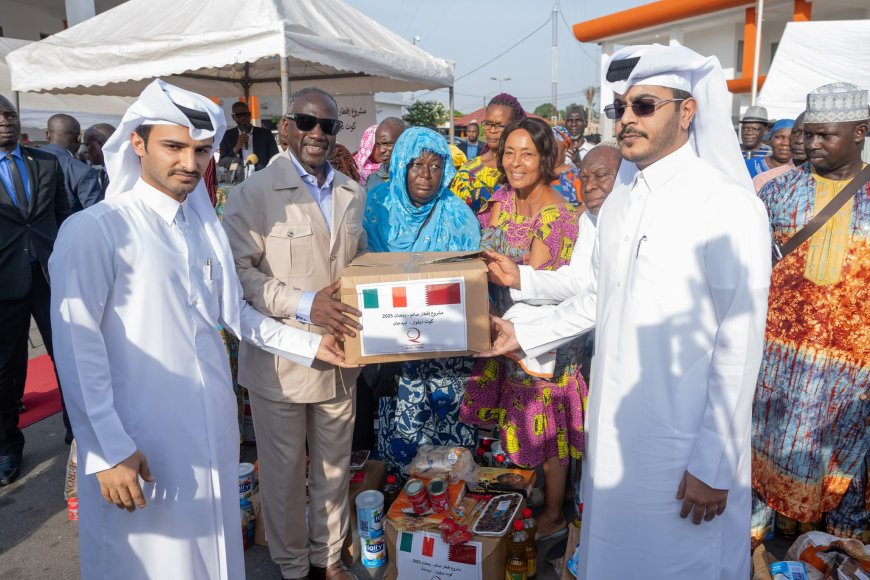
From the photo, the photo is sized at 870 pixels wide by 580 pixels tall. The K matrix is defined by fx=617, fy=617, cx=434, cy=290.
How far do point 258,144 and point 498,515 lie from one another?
6.53 metres

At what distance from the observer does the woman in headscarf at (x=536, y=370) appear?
136 inches

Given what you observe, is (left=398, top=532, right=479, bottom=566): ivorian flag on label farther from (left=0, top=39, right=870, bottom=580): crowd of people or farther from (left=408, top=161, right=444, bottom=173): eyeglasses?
(left=408, top=161, right=444, bottom=173): eyeglasses

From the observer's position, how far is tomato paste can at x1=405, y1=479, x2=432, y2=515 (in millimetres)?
3191

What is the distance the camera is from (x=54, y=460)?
4.65m

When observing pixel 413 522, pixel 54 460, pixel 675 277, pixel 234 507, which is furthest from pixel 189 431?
pixel 54 460

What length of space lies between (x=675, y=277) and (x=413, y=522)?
1.88 metres

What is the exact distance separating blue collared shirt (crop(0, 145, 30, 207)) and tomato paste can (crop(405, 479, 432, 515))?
143 inches

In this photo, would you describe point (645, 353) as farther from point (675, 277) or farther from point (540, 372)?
point (540, 372)

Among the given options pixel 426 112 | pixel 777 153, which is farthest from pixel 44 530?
pixel 426 112

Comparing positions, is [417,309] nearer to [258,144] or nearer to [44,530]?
[44,530]

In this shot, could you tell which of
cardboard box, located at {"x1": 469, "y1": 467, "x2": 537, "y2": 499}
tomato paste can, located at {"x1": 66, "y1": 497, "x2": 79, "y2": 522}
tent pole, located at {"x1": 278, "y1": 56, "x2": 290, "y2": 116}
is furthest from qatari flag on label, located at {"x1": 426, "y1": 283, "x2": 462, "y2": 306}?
tent pole, located at {"x1": 278, "y1": 56, "x2": 290, "y2": 116}

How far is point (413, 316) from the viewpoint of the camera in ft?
8.63

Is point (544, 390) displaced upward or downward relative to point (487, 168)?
downward

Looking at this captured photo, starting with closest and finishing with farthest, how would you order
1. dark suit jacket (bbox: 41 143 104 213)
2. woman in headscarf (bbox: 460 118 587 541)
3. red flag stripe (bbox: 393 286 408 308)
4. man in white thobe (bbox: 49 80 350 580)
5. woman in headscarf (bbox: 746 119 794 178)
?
man in white thobe (bbox: 49 80 350 580), red flag stripe (bbox: 393 286 408 308), woman in headscarf (bbox: 460 118 587 541), dark suit jacket (bbox: 41 143 104 213), woman in headscarf (bbox: 746 119 794 178)
